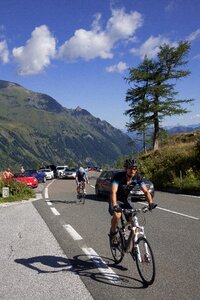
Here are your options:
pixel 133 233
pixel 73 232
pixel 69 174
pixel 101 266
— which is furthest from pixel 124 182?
pixel 69 174

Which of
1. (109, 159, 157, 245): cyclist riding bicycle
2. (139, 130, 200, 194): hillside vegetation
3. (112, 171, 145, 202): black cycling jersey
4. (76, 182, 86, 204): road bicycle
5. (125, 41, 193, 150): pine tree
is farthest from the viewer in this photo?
(125, 41, 193, 150): pine tree

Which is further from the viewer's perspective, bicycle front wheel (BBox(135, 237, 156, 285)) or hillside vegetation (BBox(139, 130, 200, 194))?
hillside vegetation (BBox(139, 130, 200, 194))

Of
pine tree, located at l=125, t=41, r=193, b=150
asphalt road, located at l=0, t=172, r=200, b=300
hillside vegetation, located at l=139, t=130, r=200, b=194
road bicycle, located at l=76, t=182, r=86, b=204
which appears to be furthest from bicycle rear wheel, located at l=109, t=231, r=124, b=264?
pine tree, located at l=125, t=41, r=193, b=150

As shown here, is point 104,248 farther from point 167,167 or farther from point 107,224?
→ point 167,167

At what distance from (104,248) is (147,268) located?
2.35 m

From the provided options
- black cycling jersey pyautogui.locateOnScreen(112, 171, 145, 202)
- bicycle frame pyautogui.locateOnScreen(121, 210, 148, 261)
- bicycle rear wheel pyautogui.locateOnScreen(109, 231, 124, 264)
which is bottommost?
bicycle rear wheel pyautogui.locateOnScreen(109, 231, 124, 264)

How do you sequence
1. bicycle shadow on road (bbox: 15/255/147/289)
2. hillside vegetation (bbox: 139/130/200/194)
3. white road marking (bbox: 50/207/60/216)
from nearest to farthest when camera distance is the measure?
bicycle shadow on road (bbox: 15/255/147/289)
white road marking (bbox: 50/207/60/216)
hillside vegetation (bbox: 139/130/200/194)

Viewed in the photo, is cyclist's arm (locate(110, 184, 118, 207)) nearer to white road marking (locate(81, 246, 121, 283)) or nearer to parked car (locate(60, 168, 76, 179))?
white road marking (locate(81, 246, 121, 283))

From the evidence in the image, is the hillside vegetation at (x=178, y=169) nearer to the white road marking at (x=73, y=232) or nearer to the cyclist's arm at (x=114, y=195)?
the white road marking at (x=73, y=232)

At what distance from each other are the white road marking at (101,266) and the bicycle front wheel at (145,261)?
408mm

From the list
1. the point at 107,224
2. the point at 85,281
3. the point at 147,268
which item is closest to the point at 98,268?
the point at 85,281

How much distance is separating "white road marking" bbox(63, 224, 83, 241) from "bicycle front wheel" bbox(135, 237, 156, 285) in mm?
3254

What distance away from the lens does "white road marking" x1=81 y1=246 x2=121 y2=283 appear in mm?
5477

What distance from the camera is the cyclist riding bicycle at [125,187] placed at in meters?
5.82
